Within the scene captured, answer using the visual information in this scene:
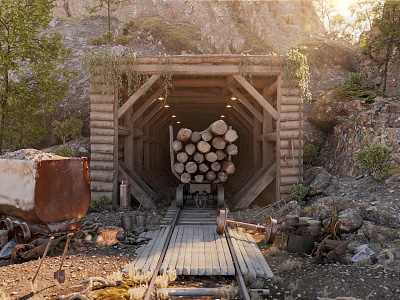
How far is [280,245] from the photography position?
23.7ft

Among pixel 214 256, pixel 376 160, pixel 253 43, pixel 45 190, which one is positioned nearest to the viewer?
pixel 214 256

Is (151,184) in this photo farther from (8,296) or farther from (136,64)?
(8,296)

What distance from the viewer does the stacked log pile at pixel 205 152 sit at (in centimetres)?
1065

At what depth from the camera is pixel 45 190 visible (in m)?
6.86

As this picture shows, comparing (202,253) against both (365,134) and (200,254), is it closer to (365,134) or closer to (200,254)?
(200,254)

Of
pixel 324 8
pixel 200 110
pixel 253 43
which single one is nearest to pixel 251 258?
pixel 200 110

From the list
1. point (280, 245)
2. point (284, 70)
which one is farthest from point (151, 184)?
point (280, 245)

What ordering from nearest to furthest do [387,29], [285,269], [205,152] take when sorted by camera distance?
[285,269] < [205,152] < [387,29]

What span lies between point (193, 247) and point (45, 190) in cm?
317

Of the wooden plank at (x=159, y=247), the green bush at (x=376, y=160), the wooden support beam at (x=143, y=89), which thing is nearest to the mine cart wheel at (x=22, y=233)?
the wooden plank at (x=159, y=247)

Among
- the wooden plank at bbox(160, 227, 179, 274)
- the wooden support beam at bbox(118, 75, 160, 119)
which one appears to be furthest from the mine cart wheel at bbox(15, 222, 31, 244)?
the wooden support beam at bbox(118, 75, 160, 119)

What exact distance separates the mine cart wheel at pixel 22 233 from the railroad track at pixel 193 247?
2.69 meters

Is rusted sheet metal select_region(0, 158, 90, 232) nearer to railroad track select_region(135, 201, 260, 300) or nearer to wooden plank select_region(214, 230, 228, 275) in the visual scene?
railroad track select_region(135, 201, 260, 300)

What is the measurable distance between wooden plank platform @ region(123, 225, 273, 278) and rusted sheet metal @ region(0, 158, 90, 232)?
1815 mm
